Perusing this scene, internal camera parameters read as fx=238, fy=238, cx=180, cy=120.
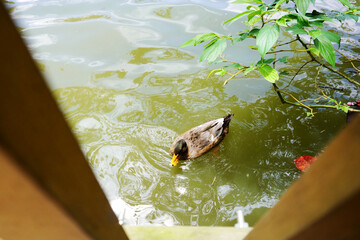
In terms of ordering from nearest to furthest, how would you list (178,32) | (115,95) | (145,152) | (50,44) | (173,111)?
(145,152) → (173,111) → (115,95) → (50,44) → (178,32)

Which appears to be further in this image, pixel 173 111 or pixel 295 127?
pixel 173 111

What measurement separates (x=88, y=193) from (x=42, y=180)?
10 centimetres

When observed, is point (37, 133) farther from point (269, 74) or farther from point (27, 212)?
point (269, 74)

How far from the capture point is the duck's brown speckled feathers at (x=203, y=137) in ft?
6.97

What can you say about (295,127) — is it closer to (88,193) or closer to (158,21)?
(88,193)

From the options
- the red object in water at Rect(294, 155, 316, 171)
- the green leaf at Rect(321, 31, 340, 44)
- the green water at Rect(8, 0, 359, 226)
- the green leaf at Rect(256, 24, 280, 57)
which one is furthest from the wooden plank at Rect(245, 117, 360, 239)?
the red object in water at Rect(294, 155, 316, 171)

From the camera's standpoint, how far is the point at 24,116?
9.0 inches

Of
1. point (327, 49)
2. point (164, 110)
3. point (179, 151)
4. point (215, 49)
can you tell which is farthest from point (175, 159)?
point (327, 49)

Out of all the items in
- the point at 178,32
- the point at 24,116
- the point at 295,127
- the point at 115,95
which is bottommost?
the point at 295,127

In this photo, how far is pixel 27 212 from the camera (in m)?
0.31

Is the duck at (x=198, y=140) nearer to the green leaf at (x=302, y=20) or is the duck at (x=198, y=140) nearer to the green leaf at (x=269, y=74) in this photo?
the green leaf at (x=269, y=74)

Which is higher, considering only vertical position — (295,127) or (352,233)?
(352,233)

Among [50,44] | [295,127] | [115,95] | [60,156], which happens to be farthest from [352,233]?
[50,44]

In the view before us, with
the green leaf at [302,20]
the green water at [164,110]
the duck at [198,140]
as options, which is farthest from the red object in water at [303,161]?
the green leaf at [302,20]
